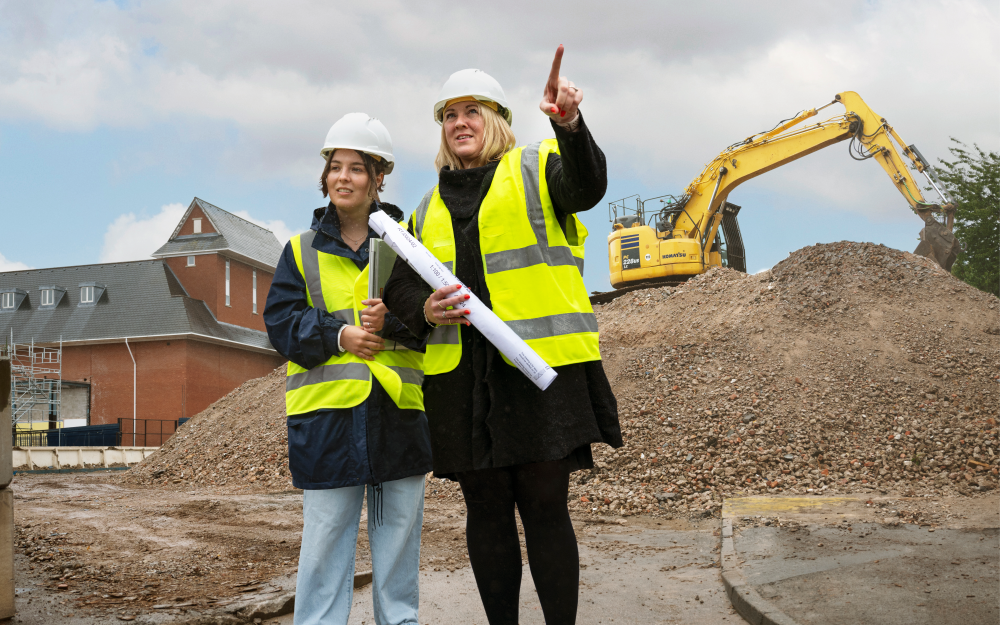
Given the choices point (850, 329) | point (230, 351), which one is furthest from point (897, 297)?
point (230, 351)

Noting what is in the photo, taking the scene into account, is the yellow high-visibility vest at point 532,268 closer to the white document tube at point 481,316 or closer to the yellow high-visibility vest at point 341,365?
the white document tube at point 481,316

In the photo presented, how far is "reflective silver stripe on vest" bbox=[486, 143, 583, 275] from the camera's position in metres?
2.35

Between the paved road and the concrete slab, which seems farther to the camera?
the paved road

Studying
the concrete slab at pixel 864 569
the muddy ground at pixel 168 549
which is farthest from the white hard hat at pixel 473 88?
the muddy ground at pixel 168 549

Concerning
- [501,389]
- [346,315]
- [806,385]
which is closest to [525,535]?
[501,389]

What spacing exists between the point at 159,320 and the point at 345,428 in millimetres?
34114

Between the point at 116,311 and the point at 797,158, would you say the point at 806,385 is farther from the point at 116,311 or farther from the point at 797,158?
the point at 116,311

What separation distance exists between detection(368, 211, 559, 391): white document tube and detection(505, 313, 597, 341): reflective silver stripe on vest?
3.1 inches

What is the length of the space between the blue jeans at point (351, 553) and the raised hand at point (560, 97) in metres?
1.39

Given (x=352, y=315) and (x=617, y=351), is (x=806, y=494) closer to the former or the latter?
(x=617, y=351)

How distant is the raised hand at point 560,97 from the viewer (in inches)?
83.7

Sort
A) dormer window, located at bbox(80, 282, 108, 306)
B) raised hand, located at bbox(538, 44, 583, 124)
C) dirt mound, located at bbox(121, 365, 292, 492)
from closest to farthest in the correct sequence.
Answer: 1. raised hand, located at bbox(538, 44, 583, 124)
2. dirt mound, located at bbox(121, 365, 292, 492)
3. dormer window, located at bbox(80, 282, 108, 306)

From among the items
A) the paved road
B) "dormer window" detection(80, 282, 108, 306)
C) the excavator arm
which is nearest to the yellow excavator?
the excavator arm

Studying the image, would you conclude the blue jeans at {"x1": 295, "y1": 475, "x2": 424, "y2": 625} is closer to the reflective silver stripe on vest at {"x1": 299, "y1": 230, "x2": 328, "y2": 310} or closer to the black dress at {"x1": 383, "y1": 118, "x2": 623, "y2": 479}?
the black dress at {"x1": 383, "y1": 118, "x2": 623, "y2": 479}
